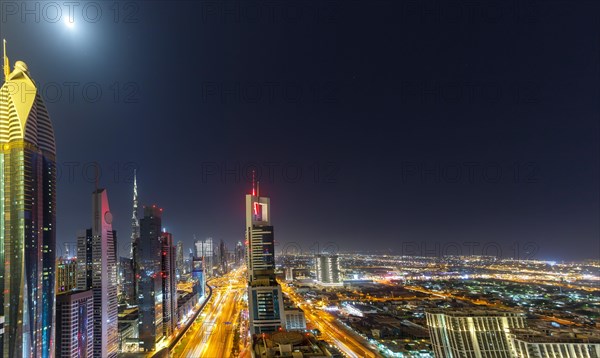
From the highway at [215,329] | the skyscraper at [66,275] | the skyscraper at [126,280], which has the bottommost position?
the highway at [215,329]

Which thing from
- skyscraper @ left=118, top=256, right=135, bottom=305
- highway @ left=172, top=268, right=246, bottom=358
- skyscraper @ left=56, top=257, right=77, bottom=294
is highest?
skyscraper @ left=56, top=257, right=77, bottom=294

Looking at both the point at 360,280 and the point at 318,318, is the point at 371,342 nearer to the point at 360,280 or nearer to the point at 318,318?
the point at 318,318

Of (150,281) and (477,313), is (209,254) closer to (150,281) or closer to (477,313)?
(150,281)

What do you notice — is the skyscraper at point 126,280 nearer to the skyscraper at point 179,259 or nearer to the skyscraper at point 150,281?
the skyscraper at point 150,281

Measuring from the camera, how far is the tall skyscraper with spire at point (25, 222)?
20578mm

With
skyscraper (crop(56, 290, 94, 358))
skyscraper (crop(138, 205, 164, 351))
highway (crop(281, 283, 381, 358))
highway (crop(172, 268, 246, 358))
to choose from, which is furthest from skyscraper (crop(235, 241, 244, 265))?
skyscraper (crop(56, 290, 94, 358))

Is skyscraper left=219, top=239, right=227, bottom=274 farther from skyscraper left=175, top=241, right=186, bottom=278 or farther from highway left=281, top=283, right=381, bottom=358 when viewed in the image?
highway left=281, top=283, right=381, bottom=358

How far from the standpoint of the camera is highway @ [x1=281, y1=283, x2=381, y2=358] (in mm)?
28859

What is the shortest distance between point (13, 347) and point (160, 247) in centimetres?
2026

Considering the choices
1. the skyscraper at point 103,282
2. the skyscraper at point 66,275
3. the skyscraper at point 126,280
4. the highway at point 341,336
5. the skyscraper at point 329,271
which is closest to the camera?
the highway at point 341,336

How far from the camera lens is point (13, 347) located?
2002 centimetres

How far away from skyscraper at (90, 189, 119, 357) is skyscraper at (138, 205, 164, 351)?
102 inches

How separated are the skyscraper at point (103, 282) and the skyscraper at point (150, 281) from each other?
2.58 metres

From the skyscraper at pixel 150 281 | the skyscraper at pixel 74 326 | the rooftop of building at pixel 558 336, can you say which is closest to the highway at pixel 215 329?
the skyscraper at pixel 150 281
